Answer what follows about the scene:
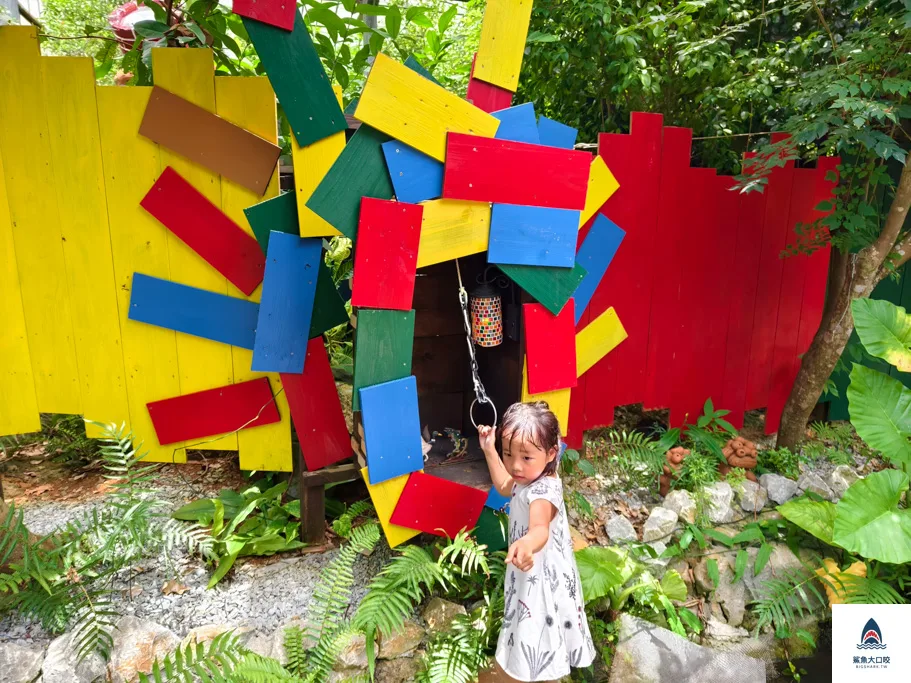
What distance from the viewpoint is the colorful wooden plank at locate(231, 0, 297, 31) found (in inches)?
87.6

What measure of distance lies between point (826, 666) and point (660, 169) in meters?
2.73

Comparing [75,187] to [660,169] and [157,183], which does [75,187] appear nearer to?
[157,183]

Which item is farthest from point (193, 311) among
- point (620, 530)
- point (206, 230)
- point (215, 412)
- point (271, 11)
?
point (620, 530)

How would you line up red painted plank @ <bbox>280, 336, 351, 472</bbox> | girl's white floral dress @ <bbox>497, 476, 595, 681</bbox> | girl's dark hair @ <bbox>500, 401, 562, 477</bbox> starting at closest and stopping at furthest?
A: girl's dark hair @ <bbox>500, 401, 562, 477</bbox> < girl's white floral dress @ <bbox>497, 476, 595, 681</bbox> < red painted plank @ <bbox>280, 336, 351, 472</bbox>

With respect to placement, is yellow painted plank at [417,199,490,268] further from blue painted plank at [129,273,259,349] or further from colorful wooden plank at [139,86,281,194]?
blue painted plank at [129,273,259,349]

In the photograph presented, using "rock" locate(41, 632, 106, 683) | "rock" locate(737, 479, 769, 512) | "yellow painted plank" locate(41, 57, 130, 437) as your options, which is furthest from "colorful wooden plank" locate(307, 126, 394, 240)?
"rock" locate(737, 479, 769, 512)

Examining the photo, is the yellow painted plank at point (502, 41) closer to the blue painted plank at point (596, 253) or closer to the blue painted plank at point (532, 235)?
the blue painted plank at point (532, 235)

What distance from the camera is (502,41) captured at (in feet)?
8.54

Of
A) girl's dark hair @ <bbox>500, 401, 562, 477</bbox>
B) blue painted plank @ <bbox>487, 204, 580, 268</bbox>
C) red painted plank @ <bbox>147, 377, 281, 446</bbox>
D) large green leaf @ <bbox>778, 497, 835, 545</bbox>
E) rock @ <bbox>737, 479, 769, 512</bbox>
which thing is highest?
blue painted plank @ <bbox>487, 204, 580, 268</bbox>

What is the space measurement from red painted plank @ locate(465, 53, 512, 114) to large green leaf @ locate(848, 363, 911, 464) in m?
2.31

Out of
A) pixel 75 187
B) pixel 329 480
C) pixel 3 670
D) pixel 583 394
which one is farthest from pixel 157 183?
pixel 583 394

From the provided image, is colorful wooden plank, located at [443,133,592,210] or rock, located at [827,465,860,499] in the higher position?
colorful wooden plank, located at [443,133,592,210]

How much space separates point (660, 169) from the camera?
3.65 metres

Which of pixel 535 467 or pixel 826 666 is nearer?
pixel 535 467
